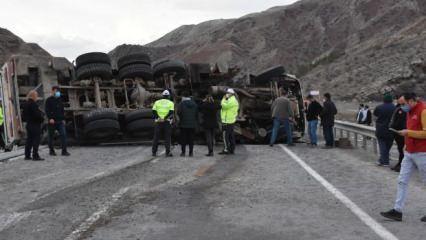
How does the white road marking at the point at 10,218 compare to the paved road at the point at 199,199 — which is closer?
the paved road at the point at 199,199

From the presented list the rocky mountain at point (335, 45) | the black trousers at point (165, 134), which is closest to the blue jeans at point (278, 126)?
the black trousers at point (165, 134)

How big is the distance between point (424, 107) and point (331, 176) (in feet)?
11.0

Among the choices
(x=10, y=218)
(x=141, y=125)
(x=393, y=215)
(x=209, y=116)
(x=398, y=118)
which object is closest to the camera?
(x=393, y=215)

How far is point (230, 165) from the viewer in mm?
11930

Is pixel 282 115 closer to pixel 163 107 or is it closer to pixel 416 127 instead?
pixel 163 107

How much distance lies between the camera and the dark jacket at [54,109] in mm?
13953

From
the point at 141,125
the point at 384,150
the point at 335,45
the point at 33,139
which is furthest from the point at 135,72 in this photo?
the point at 335,45

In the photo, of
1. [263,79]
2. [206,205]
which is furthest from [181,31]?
[206,205]

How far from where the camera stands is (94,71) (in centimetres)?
1648

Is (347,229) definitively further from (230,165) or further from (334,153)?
(334,153)

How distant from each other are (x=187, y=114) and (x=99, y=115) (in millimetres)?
2773

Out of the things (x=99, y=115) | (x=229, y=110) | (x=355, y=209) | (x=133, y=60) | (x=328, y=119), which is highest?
(x=133, y=60)

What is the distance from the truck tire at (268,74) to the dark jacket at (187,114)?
450cm

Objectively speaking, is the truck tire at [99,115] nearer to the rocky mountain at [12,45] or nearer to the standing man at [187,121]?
the standing man at [187,121]
